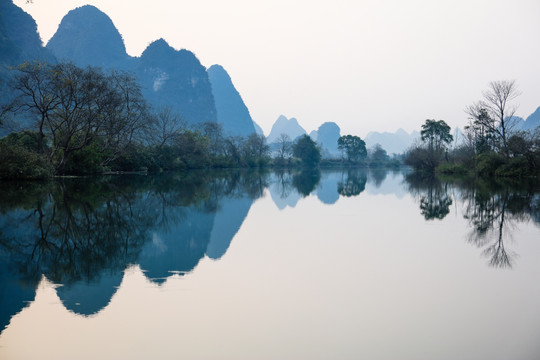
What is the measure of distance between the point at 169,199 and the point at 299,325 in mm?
13954

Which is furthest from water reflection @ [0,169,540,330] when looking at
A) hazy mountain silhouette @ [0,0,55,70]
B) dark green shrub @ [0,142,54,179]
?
hazy mountain silhouette @ [0,0,55,70]

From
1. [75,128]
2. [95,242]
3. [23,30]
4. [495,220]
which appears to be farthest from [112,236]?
[23,30]

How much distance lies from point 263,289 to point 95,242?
15.3 ft

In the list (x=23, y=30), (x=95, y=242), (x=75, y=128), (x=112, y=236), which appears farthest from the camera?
(x=23, y=30)

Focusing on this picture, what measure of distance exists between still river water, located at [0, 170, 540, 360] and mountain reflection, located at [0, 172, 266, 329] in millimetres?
38

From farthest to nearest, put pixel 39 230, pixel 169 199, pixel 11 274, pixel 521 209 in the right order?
pixel 169 199 → pixel 521 209 → pixel 39 230 → pixel 11 274

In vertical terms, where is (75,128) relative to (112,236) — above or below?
above

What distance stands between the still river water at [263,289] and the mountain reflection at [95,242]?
1.5 inches

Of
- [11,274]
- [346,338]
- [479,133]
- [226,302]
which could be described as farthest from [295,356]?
[479,133]

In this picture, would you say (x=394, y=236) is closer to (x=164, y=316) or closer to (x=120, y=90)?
(x=164, y=316)

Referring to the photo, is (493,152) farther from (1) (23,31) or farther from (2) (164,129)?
(1) (23,31)

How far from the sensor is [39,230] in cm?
1017

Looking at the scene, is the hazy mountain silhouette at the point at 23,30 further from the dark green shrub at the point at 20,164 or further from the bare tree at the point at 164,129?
the dark green shrub at the point at 20,164

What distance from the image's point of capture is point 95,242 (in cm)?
901
